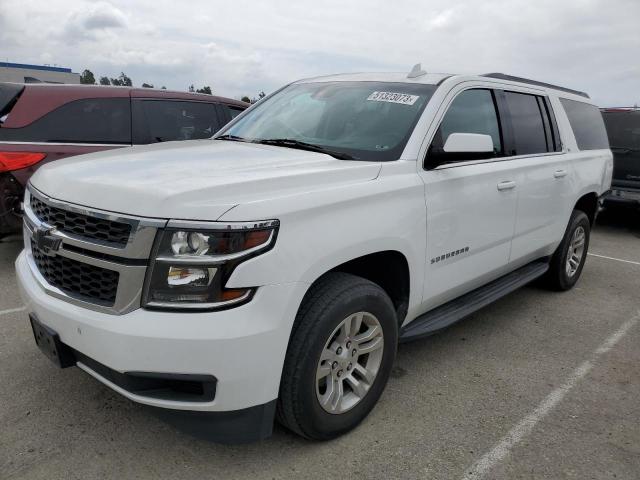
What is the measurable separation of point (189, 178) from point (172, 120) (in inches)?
167

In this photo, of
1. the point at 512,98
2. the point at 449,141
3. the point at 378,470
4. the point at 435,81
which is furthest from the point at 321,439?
the point at 512,98

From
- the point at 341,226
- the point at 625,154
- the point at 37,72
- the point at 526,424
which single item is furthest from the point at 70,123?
the point at 37,72

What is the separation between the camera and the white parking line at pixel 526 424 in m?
2.52

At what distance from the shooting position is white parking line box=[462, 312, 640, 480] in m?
2.52

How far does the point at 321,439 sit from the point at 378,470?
307mm

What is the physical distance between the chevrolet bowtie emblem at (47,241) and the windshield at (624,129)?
8743mm

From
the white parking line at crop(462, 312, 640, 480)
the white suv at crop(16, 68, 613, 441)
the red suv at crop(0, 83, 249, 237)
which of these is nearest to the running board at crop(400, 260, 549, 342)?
the white suv at crop(16, 68, 613, 441)

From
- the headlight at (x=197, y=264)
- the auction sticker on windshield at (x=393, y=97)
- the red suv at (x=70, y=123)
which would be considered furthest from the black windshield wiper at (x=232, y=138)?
the red suv at (x=70, y=123)

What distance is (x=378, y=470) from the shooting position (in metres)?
2.46

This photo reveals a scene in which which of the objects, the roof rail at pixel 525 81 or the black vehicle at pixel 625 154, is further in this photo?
the black vehicle at pixel 625 154

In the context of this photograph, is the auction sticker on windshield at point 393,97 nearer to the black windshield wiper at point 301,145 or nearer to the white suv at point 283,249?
the white suv at point 283,249

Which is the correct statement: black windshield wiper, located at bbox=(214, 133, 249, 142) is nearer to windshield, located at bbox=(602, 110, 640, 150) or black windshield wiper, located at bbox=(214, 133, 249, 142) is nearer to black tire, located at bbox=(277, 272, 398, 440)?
black tire, located at bbox=(277, 272, 398, 440)

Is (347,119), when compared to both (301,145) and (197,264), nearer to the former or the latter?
(301,145)

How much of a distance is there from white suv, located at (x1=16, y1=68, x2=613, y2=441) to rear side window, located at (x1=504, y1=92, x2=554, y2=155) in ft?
0.57
